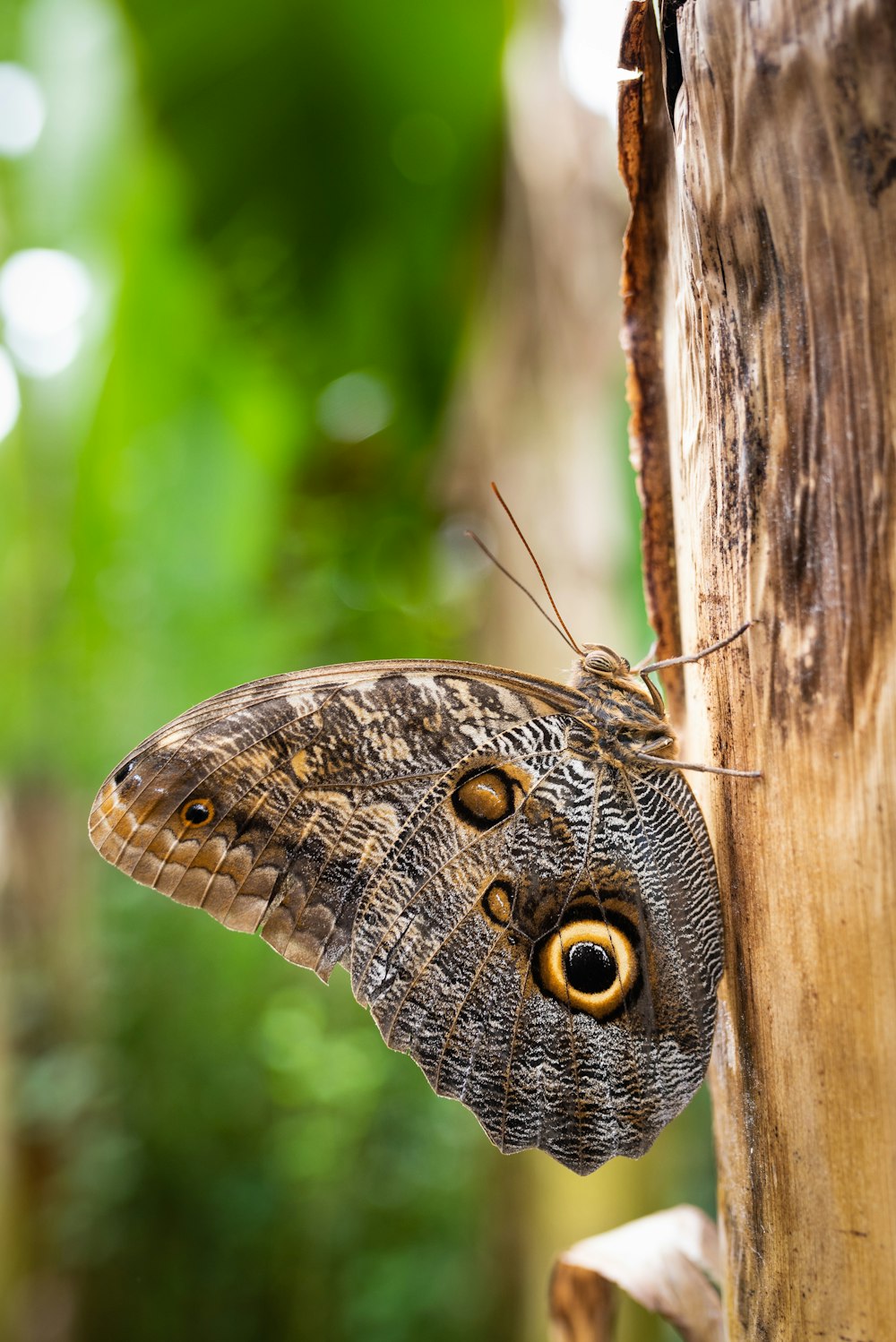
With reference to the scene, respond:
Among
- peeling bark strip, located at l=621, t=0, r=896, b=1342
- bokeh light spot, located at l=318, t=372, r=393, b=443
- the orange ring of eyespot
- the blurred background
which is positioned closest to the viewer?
peeling bark strip, located at l=621, t=0, r=896, b=1342

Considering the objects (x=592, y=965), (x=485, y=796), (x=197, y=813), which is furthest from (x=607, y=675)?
(x=197, y=813)

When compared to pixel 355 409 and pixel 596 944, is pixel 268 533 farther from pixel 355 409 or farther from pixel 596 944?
pixel 596 944

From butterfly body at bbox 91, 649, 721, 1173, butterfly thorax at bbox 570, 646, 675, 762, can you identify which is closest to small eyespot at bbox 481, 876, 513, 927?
butterfly body at bbox 91, 649, 721, 1173

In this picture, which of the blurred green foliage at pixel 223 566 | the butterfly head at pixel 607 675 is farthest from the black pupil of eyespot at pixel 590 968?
the blurred green foliage at pixel 223 566

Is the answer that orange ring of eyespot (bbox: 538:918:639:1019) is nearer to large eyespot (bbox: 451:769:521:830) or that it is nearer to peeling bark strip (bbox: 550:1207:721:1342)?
large eyespot (bbox: 451:769:521:830)

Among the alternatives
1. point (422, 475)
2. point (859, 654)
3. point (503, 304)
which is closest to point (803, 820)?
point (859, 654)

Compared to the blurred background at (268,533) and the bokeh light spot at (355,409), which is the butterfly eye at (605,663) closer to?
the blurred background at (268,533)
